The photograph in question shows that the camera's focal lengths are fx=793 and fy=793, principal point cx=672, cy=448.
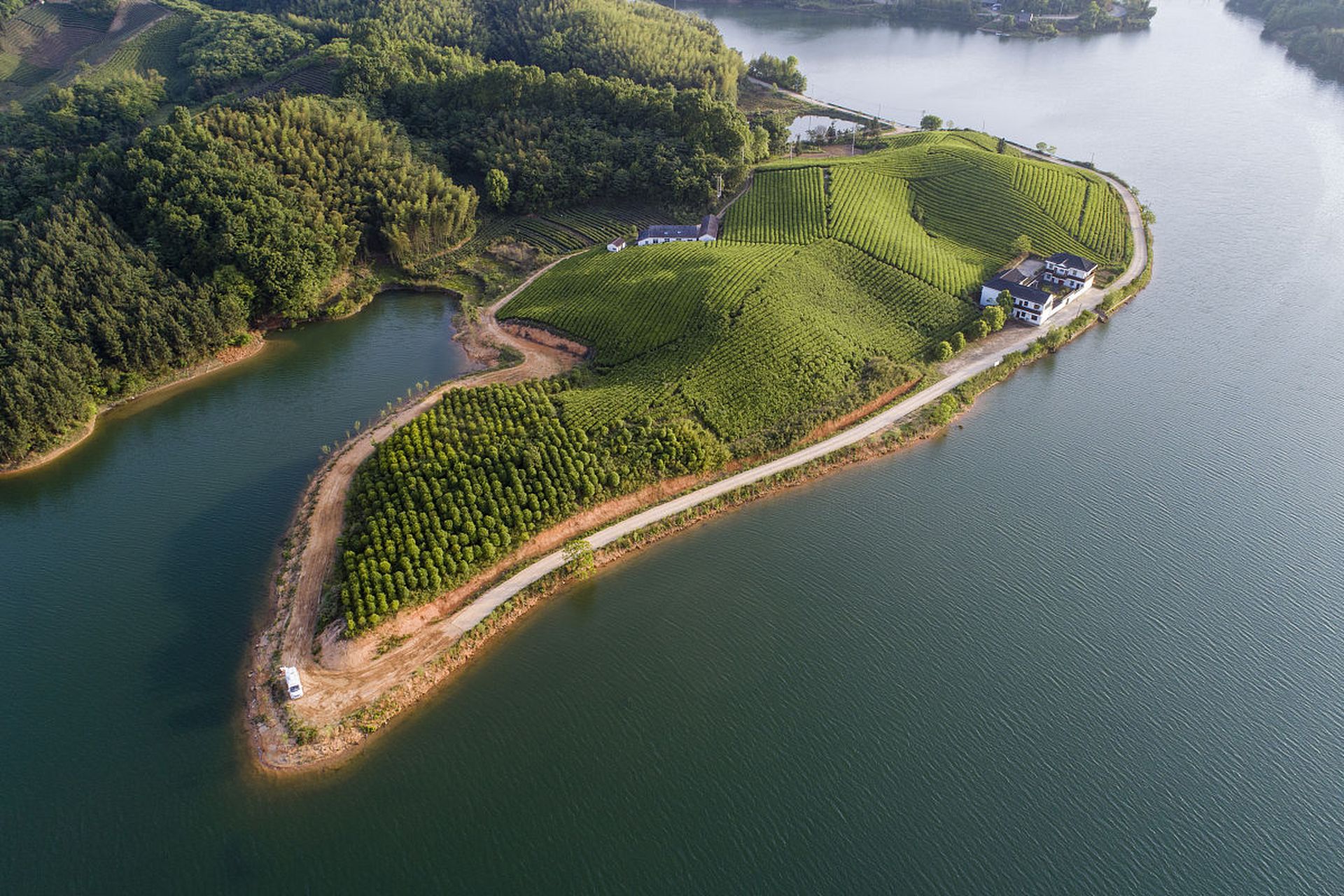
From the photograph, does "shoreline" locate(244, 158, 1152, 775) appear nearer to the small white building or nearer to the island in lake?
the island in lake

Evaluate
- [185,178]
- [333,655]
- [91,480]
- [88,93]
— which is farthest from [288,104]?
[333,655]

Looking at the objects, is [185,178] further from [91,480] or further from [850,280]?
[850,280]

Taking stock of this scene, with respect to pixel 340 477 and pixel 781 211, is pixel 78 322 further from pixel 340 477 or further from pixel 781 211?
pixel 781 211

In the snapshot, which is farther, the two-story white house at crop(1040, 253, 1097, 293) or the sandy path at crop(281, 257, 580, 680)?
the two-story white house at crop(1040, 253, 1097, 293)

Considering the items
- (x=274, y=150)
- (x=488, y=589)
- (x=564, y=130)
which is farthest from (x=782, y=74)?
(x=488, y=589)

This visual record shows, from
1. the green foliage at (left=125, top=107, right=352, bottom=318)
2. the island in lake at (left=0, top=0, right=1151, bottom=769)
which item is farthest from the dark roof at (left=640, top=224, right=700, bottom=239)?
the green foliage at (left=125, top=107, right=352, bottom=318)

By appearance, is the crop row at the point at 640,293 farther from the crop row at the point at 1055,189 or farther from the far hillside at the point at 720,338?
the crop row at the point at 1055,189
